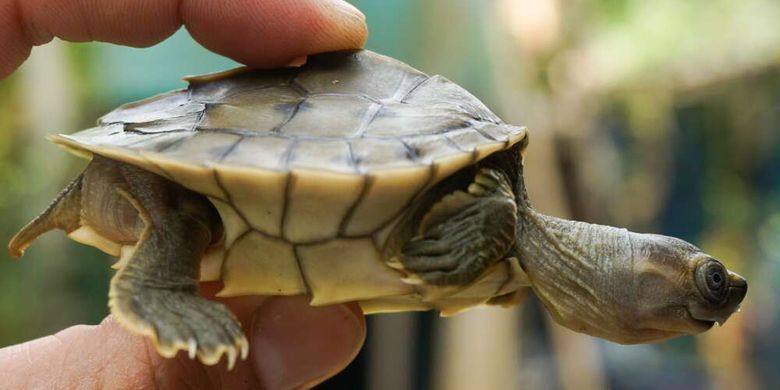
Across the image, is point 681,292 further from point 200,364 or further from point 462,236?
point 200,364

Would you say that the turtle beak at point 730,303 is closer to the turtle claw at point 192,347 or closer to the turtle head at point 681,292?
the turtle head at point 681,292

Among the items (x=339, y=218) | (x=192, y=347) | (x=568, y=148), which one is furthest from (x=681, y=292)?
(x=568, y=148)

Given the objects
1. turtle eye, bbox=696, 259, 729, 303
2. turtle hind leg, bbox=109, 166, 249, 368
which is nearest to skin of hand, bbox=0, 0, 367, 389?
turtle hind leg, bbox=109, 166, 249, 368

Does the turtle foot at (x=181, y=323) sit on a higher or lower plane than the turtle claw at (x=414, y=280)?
lower

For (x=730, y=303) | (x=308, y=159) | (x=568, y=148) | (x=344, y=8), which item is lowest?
(x=568, y=148)

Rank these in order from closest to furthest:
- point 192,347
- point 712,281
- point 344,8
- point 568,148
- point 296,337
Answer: point 192,347
point 712,281
point 296,337
point 344,8
point 568,148

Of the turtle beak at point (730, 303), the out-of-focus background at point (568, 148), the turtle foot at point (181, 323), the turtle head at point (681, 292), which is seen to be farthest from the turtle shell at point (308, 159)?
the out-of-focus background at point (568, 148)
